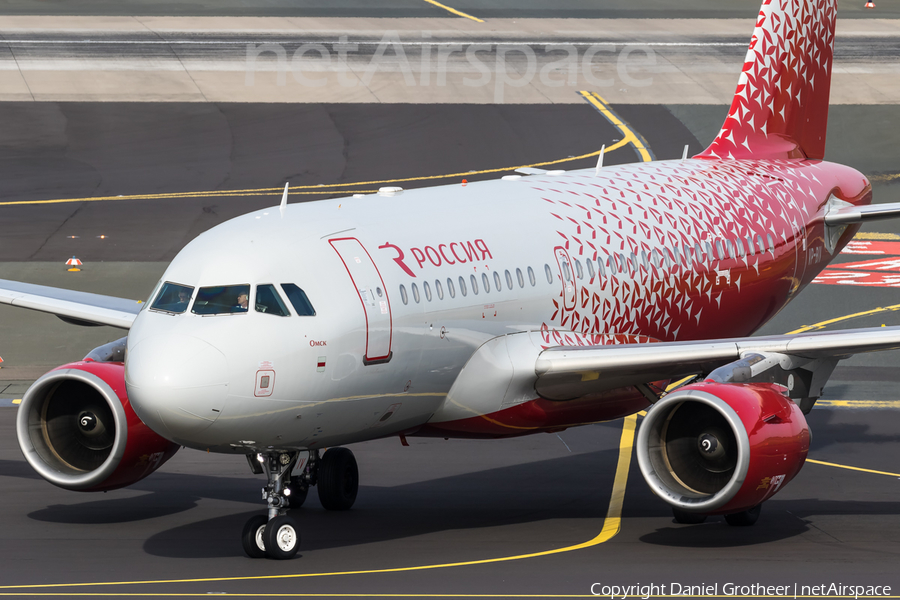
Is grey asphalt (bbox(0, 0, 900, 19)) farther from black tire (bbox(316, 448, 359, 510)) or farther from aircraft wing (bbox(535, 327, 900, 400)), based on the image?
aircraft wing (bbox(535, 327, 900, 400))

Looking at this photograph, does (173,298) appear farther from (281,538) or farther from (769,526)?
(769,526)

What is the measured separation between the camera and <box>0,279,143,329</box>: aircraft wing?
2219 cm

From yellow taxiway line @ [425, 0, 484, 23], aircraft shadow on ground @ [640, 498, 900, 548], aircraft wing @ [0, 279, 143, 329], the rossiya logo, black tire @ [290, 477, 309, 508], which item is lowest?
aircraft shadow on ground @ [640, 498, 900, 548]

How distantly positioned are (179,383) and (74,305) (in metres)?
6.90

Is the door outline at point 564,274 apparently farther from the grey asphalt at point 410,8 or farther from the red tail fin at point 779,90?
the grey asphalt at point 410,8

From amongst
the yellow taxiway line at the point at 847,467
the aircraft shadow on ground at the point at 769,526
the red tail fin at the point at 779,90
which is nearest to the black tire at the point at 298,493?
the aircraft shadow on ground at the point at 769,526

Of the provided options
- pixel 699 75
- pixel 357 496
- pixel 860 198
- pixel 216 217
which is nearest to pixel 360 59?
pixel 699 75

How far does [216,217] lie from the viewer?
43.8 metres

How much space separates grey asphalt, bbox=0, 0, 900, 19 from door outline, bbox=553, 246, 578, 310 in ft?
179

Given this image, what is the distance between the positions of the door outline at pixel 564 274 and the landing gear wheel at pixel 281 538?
6.06 meters

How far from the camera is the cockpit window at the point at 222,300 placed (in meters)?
17.2

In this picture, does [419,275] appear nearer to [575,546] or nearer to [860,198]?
[575,546]

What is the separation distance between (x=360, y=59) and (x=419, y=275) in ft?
150

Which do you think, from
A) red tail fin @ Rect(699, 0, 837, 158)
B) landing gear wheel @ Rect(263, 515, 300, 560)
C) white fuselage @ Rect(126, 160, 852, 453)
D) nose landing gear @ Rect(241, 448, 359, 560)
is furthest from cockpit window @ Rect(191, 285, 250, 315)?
red tail fin @ Rect(699, 0, 837, 158)
